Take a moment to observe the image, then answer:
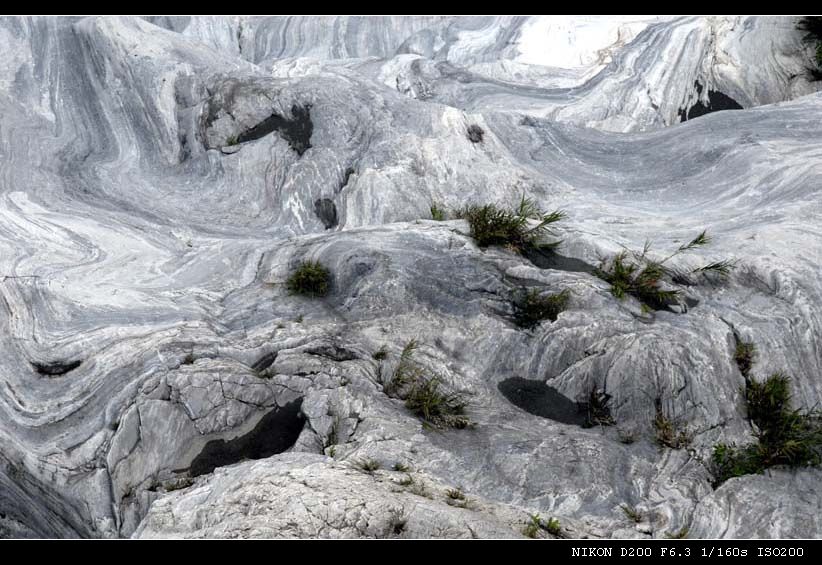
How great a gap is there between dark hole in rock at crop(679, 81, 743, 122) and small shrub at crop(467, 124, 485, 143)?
5343mm

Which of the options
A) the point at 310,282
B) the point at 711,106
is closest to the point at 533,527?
the point at 310,282

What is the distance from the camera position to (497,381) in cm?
732

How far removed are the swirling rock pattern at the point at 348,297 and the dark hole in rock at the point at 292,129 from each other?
0.05m

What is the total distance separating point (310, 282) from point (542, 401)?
3382mm

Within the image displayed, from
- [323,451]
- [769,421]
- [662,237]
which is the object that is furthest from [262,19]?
[769,421]

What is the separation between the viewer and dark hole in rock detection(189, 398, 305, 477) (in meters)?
6.37

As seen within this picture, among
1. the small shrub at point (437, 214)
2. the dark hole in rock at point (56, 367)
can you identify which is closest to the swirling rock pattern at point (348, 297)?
the dark hole in rock at point (56, 367)

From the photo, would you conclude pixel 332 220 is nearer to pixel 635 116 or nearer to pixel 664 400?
pixel 664 400

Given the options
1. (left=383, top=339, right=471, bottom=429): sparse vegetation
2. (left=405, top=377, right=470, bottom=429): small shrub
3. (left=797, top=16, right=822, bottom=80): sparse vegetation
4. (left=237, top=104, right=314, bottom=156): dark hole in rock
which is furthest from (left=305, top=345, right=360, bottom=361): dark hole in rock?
(left=797, top=16, right=822, bottom=80): sparse vegetation

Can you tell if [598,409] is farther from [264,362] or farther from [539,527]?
[264,362]

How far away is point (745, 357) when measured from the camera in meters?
7.03

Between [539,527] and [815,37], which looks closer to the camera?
[539,527]

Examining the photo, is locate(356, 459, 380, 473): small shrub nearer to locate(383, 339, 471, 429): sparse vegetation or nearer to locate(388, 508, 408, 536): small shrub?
locate(388, 508, 408, 536): small shrub

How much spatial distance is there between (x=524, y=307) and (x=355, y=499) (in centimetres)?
340
